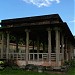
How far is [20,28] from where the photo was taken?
23656 millimetres

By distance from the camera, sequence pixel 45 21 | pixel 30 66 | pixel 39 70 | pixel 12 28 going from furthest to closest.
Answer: pixel 12 28
pixel 45 21
pixel 30 66
pixel 39 70

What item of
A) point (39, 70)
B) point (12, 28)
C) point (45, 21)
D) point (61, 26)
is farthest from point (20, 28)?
point (39, 70)

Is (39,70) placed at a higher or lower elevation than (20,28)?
lower

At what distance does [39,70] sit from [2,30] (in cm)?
785

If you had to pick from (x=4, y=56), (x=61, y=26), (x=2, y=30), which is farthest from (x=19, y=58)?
(x=61, y=26)

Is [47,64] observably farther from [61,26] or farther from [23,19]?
[23,19]

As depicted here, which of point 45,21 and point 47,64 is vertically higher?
point 45,21

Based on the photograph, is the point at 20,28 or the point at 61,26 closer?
the point at 61,26

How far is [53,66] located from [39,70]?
2412 millimetres

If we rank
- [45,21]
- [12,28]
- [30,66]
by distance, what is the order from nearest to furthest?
[30,66], [45,21], [12,28]

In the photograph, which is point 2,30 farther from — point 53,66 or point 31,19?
point 53,66

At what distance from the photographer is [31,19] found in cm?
2322

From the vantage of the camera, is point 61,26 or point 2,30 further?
point 2,30

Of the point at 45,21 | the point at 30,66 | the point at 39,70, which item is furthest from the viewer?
the point at 45,21
